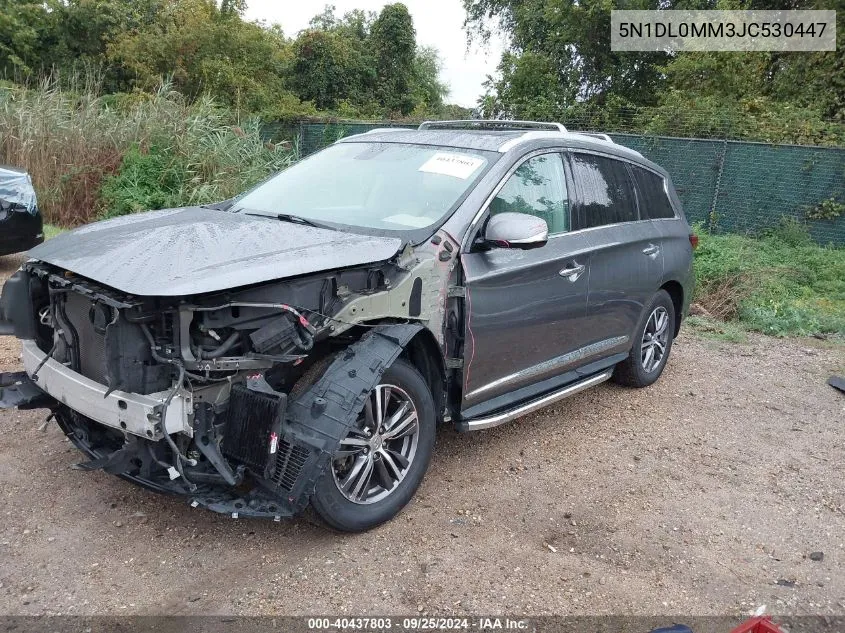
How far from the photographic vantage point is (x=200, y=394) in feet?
9.20

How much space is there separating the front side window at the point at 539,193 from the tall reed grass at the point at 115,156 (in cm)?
722

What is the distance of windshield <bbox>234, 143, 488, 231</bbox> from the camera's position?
376cm

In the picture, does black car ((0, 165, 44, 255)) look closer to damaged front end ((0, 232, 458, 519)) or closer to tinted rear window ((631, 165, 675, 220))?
damaged front end ((0, 232, 458, 519))

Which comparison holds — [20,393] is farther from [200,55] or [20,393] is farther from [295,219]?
[200,55]

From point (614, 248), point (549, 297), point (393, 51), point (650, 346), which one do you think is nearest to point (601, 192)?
point (614, 248)

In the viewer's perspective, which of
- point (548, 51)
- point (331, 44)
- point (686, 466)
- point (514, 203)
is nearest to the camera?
point (514, 203)

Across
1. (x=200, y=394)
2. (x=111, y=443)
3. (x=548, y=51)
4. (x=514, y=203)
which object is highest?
Answer: (x=548, y=51)

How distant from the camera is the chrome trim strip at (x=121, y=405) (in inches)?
104

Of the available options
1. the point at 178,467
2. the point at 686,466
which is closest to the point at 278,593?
the point at 178,467

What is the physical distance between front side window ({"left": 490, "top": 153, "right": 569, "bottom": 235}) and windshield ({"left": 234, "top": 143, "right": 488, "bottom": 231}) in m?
0.21

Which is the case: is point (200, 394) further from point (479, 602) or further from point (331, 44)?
point (331, 44)

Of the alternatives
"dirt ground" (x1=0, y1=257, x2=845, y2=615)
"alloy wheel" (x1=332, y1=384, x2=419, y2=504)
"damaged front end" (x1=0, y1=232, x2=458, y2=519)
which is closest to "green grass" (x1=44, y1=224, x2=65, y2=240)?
"dirt ground" (x1=0, y1=257, x2=845, y2=615)

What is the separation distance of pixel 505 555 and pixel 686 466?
166 cm

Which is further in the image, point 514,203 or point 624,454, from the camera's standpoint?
point 624,454
